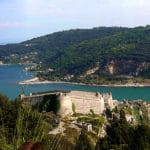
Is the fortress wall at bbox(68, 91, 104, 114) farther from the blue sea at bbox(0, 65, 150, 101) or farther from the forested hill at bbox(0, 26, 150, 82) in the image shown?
the forested hill at bbox(0, 26, 150, 82)

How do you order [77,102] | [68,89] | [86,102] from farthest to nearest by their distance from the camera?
[68,89] < [86,102] < [77,102]

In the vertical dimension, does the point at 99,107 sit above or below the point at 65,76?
above

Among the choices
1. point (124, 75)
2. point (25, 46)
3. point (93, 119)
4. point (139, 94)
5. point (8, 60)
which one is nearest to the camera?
point (93, 119)

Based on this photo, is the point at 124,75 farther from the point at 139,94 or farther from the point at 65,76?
the point at 139,94

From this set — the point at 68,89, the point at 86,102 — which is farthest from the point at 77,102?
the point at 68,89

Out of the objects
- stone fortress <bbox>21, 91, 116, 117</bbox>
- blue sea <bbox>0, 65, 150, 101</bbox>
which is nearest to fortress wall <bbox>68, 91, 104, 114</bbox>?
stone fortress <bbox>21, 91, 116, 117</bbox>

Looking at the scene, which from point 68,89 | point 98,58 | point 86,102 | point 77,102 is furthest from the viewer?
point 98,58

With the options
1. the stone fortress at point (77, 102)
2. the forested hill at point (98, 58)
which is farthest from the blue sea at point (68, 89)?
the stone fortress at point (77, 102)

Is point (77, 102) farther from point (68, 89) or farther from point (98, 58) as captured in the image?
point (98, 58)

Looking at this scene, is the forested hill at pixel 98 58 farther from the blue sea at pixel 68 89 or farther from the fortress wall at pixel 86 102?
the fortress wall at pixel 86 102

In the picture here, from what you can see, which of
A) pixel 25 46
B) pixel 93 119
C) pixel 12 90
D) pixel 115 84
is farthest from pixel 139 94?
pixel 25 46

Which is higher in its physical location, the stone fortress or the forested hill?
the stone fortress
